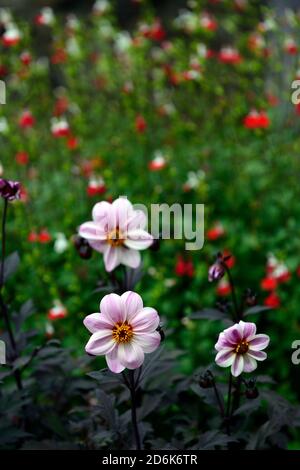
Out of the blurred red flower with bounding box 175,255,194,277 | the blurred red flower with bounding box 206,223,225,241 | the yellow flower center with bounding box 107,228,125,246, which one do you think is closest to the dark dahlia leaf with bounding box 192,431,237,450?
the yellow flower center with bounding box 107,228,125,246

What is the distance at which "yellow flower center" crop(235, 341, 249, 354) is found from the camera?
5.50 feet

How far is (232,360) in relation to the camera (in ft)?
5.54

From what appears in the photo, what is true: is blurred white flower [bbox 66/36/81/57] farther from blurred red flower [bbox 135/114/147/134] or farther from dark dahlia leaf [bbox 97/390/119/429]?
dark dahlia leaf [bbox 97/390/119/429]

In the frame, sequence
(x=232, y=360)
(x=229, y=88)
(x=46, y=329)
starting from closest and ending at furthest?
(x=232, y=360), (x=46, y=329), (x=229, y=88)

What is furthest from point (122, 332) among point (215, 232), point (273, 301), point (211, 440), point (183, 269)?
point (215, 232)

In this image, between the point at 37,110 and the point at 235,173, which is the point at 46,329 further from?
the point at 37,110

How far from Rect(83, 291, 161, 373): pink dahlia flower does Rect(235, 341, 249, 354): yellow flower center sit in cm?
20

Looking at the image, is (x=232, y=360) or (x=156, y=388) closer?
(x=232, y=360)

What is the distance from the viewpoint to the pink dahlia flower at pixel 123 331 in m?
1.60

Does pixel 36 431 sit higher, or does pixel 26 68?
pixel 26 68

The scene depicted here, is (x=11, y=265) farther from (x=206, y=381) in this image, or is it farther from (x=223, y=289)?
(x=223, y=289)

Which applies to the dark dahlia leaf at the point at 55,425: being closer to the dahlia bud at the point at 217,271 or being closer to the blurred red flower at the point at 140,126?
the dahlia bud at the point at 217,271

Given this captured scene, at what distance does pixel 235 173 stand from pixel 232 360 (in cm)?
255

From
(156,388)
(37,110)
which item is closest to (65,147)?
(37,110)
